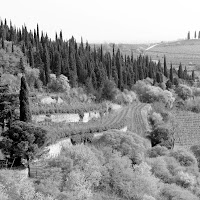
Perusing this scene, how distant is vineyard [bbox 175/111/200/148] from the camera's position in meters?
50.4

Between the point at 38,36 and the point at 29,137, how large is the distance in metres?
44.7

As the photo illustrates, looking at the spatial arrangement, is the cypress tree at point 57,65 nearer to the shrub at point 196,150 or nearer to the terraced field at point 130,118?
the terraced field at point 130,118

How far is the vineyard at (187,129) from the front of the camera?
5044 cm

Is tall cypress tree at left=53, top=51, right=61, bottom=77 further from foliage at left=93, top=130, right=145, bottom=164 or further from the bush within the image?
foliage at left=93, top=130, right=145, bottom=164

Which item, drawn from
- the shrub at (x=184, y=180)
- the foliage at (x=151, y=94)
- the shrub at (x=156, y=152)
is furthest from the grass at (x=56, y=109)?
the foliage at (x=151, y=94)

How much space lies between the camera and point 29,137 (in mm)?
25844

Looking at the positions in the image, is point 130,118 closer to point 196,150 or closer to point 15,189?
point 196,150

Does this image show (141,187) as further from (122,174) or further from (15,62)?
(15,62)

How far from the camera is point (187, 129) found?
55312mm

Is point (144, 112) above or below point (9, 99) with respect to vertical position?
below

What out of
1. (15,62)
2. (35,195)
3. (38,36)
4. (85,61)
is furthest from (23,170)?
(38,36)

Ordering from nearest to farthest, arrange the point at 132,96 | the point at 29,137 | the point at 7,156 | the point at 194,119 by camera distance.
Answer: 1. the point at 29,137
2. the point at 7,156
3. the point at 194,119
4. the point at 132,96

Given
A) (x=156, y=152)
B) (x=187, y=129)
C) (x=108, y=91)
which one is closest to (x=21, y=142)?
(x=156, y=152)

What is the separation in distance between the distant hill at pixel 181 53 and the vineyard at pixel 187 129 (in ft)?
212
